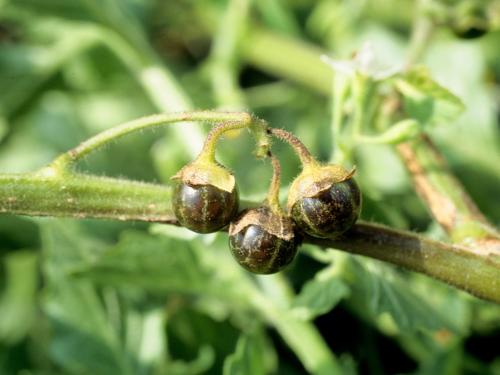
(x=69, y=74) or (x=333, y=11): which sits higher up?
(x=333, y=11)

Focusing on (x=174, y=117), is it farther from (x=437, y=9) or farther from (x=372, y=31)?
(x=372, y=31)

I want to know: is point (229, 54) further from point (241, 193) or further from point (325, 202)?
point (325, 202)

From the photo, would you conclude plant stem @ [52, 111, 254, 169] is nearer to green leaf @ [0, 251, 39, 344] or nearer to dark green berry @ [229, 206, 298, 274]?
dark green berry @ [229, 206, 298, 274]

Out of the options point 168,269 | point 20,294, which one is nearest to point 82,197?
point 168,269

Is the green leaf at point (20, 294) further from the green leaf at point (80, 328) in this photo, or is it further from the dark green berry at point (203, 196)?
the dark green berry at point (203, 196)

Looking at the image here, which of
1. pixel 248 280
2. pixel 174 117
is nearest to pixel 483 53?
pixel 248 280

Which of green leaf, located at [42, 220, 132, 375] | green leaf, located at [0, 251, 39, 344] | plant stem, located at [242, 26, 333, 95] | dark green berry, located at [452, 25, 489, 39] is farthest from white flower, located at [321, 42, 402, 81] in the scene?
green leaf, located at [0, 251, 39, 344]

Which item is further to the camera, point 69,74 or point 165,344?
point 69,74
